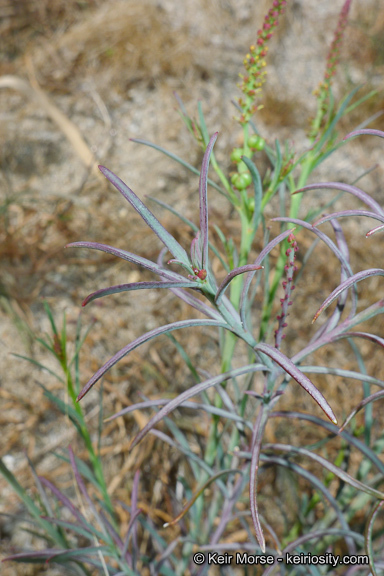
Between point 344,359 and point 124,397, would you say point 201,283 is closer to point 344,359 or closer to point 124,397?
point 124,397

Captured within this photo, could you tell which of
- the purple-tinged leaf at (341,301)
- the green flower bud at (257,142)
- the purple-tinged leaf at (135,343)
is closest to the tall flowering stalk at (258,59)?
the green flower bud at (257,142)

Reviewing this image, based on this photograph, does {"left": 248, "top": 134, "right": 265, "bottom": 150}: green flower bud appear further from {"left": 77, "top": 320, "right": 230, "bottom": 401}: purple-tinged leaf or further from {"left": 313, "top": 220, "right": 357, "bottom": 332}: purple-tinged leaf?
{"left": 77, "top": 320, "right": 230, "bottom": 401}: purple-tinged leaf

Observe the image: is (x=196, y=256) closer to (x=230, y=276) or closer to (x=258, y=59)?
(x=230, y=276)

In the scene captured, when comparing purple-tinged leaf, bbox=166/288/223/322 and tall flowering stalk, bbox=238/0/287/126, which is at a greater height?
tall flowering stalk, bbox=238/0/287/126

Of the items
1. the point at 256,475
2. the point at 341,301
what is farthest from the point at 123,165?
the point at 256,475

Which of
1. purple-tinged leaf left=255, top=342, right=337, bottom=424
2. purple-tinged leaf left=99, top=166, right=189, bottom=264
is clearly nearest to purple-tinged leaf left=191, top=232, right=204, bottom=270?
purple-tinged leaf left=99, top=166, right=189, bottom=264

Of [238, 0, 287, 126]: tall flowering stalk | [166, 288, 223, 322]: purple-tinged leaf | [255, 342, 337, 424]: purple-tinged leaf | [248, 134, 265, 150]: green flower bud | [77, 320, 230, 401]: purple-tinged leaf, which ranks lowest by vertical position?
[255, 342, 337, 424]: purple-tinged leaf

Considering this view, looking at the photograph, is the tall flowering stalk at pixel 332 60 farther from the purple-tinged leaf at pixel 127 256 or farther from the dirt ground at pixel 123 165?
the dirt ground at pixel 123 165

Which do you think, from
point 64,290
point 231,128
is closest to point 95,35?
point 231,128

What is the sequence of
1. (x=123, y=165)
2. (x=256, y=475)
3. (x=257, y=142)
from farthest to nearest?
(x=123, y=165), (x=257, y=142), (x=256, y=475)
